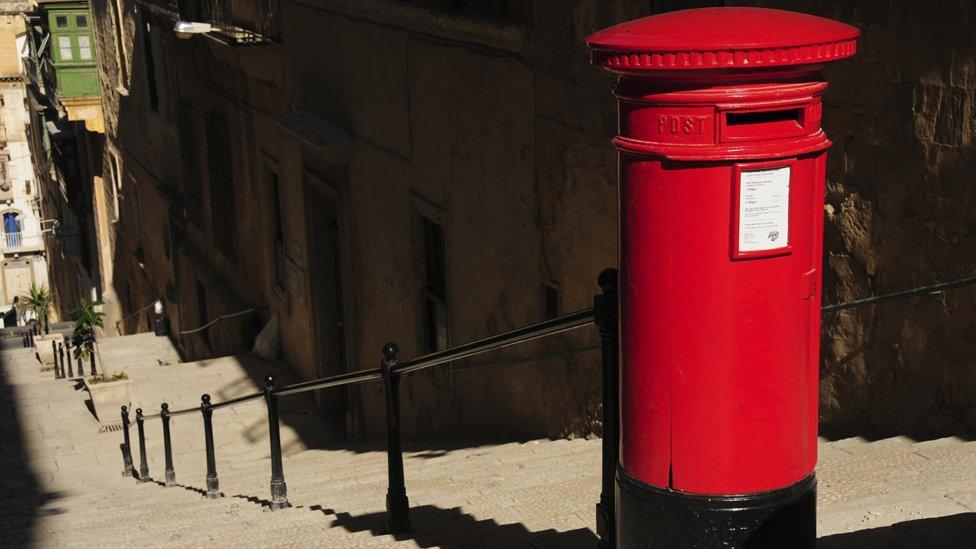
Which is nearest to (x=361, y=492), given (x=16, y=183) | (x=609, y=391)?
(x=609, y=391)

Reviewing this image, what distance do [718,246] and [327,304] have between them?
10.6 meters

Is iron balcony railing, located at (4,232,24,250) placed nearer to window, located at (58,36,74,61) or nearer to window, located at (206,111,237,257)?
window, located at (58,36,74,61)

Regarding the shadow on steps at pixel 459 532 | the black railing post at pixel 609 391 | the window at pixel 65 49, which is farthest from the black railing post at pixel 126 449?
the window at pixel 65 49

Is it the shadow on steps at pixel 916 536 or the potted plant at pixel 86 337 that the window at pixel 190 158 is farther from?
the shadow on steps at pixel 916 536

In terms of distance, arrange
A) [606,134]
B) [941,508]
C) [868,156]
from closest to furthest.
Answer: [941,508] → [868,156] → [606,134]

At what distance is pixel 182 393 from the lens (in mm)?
15039

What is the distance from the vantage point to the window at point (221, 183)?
17125mm

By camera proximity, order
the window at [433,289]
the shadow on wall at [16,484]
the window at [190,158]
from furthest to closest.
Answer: the window at [190,158] < the window at [433,289] < the shadow on wall at [16,484]

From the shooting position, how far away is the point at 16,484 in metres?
11.3

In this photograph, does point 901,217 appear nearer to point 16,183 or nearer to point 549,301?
point 549,301

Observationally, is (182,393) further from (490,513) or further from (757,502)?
(757,502)

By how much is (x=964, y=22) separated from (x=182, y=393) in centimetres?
1195

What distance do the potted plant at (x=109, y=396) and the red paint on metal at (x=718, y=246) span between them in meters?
12.7

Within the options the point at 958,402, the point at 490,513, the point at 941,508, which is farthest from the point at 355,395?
the point at 941,508
